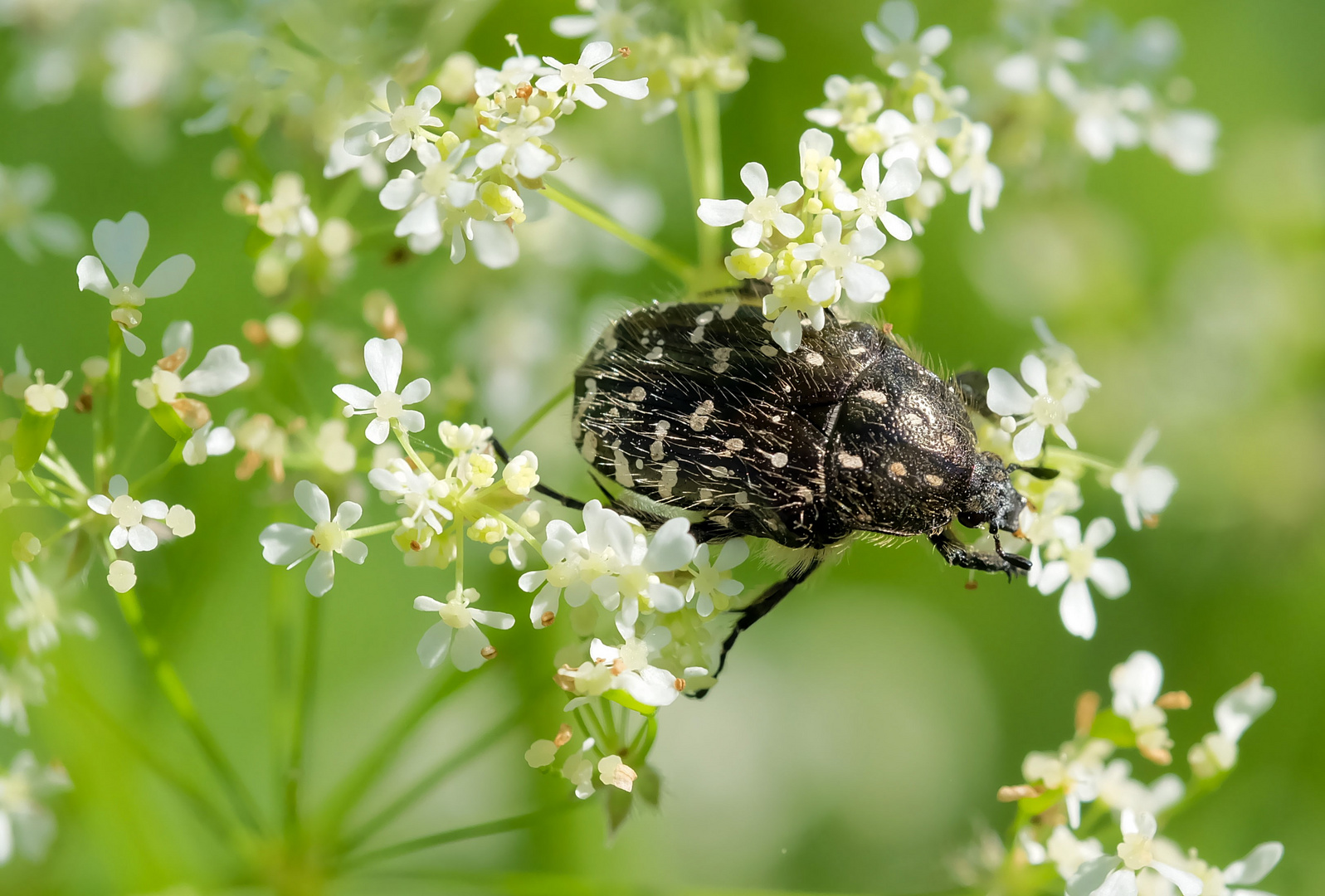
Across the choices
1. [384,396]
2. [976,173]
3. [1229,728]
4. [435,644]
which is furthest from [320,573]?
[1229,728]

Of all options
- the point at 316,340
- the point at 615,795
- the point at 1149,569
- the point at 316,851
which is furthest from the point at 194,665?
the point at 1149,569

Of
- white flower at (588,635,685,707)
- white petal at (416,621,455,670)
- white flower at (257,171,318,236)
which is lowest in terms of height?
white petal at (416,621,455,670)

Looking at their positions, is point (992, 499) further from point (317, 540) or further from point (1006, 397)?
point (317, 540)

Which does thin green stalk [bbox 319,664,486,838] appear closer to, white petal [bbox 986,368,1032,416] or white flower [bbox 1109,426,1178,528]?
white petal [bbox 986,368,1032,416]

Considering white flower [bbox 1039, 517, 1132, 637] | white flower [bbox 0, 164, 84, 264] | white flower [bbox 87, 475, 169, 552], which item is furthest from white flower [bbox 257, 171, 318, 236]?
white flower [bbox 1039, 517, 1132, 637]

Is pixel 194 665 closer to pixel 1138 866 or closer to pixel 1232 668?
pixel 1138 866

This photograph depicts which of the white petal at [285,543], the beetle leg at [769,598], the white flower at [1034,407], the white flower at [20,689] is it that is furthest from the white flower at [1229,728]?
the white flower at [20,689]

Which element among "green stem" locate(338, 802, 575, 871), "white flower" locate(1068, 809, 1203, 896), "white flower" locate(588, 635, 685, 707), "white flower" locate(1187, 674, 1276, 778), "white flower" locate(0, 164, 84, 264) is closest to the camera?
"white flower" locate(588, 635, 685, 707)
